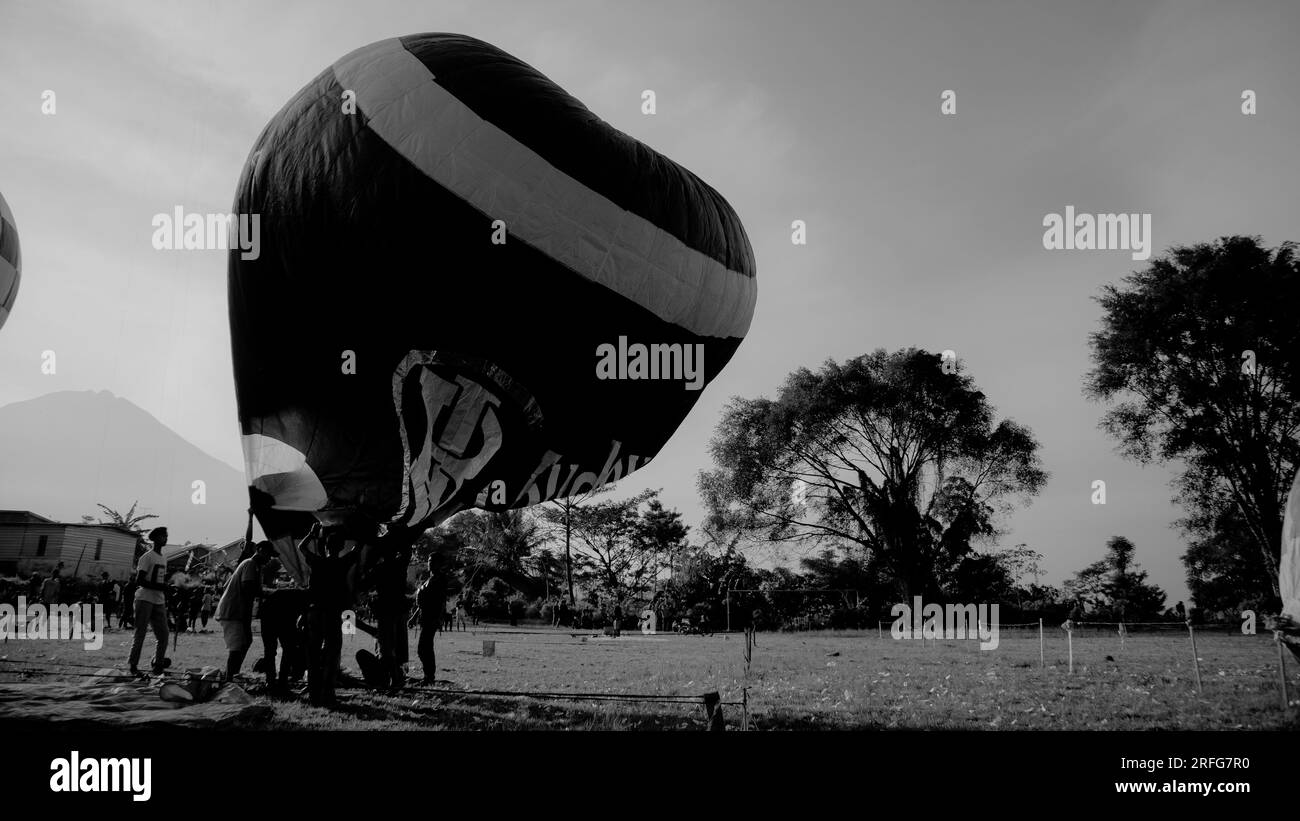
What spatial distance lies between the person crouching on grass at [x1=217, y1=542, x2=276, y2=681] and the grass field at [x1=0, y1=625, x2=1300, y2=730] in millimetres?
1610

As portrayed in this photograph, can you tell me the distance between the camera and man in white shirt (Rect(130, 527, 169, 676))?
9.43m

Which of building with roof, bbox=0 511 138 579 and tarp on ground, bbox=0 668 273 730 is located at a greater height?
tarp on ground, bbox=0 668 273 730

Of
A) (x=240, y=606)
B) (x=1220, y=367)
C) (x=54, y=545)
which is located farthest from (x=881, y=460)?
(x=54, y=545)

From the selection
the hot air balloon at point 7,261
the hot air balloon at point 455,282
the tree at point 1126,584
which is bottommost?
the tree at point 1126,584

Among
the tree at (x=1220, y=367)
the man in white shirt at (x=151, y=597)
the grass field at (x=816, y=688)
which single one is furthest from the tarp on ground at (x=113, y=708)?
the tree at (x=1220, y=367)

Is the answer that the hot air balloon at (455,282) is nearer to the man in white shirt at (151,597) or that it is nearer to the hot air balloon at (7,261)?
the man in white shirt at (151,597)

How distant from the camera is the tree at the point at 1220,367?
2477 cm

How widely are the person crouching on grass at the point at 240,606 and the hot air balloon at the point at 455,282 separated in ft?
4.56

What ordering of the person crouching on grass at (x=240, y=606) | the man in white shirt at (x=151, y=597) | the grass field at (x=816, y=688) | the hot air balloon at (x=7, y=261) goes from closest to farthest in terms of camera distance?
the grass field at (x=816, y=688) < the person crouching on grass at (x=240, y=606) < the man in white shirt at (x=151, y=597) < the hot air balloon at (x=7, y=261)

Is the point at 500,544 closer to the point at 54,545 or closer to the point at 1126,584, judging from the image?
the point at 54,545

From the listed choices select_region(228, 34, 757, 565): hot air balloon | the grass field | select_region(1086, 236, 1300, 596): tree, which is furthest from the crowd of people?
select_region(1086, 236, 1300, 596): tree

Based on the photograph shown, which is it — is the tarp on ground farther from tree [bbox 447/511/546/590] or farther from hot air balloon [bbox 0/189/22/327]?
tree [bbox 447/511/546/590]
